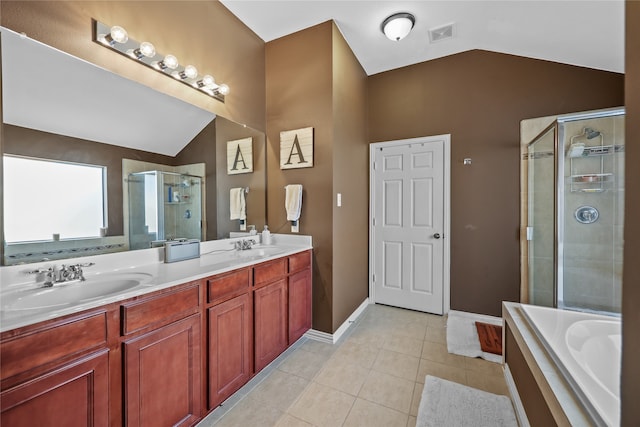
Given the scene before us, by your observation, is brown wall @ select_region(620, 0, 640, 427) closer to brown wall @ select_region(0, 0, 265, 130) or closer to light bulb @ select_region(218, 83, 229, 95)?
brown wall @ select_region(0, 0, 265, 130)

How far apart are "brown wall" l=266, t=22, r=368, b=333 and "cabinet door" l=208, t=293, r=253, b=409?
0.87 metres

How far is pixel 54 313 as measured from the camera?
0.85 metres

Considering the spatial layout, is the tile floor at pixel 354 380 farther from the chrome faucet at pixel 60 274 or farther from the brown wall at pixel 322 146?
the chrome faucet at pixel 60 274

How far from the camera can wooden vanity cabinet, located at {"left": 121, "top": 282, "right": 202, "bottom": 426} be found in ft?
3.48

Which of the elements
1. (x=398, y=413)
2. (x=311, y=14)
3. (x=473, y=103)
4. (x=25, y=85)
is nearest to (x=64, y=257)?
(x=25, y=85)

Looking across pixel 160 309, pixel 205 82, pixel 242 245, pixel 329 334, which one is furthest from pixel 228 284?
pixel 205 82

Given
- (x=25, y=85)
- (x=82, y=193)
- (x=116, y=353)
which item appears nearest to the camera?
(x=116, y=353)

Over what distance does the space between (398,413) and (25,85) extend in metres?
2.56

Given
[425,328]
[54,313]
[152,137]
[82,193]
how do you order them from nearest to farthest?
[54,313]
[82,193]
[152,137]
[425,328]

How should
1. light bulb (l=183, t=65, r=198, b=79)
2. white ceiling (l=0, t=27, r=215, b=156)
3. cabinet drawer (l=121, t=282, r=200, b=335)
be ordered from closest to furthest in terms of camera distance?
cabinet drawer (l=121, t=282, r=200, b=335), white ceiling (l=0, t=27, r=215, b=156), light bulb (l=183, t=65, r=198, b=79)

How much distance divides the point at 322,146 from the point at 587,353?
219 cm

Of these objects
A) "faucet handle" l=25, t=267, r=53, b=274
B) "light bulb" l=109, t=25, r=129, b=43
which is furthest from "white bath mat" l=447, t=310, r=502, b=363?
"light bulb" l=109, t=25, r=129, b=43

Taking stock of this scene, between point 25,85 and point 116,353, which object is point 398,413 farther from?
point 25,85

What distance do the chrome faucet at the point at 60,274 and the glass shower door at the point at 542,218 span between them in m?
3.31
